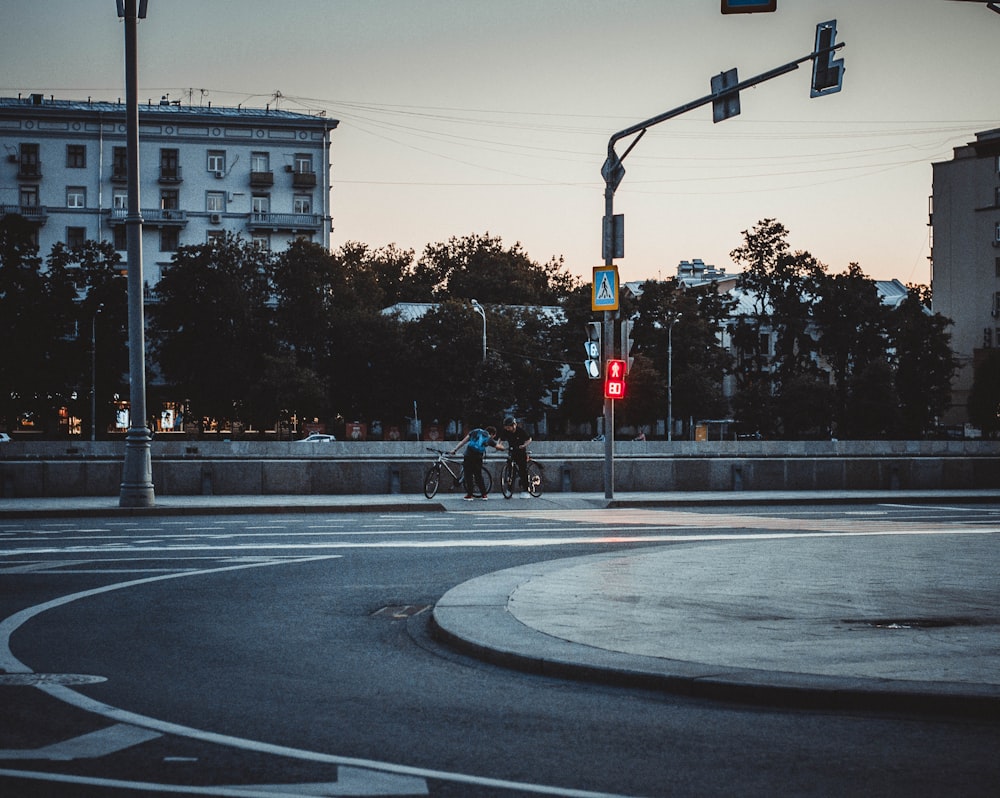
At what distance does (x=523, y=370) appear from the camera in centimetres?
8556

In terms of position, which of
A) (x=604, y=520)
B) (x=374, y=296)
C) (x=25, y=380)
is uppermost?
(x=374, y=296)

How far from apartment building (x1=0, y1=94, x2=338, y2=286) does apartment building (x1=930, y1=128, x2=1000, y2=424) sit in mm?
45143

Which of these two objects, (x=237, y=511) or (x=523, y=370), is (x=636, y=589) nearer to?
(x=237, y=511)

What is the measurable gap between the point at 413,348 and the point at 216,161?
22.1 m

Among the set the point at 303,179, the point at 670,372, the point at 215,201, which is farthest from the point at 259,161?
the point at 670,372

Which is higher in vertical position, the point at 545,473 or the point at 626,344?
the point at 626,344

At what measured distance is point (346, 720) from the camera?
647cm

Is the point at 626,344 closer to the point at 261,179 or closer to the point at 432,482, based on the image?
the point at 432,482

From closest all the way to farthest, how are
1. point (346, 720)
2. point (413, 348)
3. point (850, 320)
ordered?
point (346, 720) → point (413, 348) → point (850, 320)

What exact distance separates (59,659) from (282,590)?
A: 151 inches

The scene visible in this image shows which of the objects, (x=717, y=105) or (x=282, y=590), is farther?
(x=717, y=105)

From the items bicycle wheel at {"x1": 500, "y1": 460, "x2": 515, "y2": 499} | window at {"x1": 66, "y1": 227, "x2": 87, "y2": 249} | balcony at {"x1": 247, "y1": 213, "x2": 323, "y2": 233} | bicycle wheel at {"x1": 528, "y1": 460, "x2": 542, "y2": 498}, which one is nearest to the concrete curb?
bicycle wheel at {"x1": 500, "y1": 460, "x2": 515, "y2": 499}

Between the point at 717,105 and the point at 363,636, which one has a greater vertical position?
the point at 717,105

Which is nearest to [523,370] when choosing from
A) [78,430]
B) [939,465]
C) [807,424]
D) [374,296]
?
[374,296]
